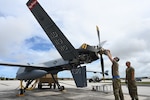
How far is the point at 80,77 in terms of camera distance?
1252cm

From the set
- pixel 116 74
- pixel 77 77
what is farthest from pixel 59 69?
pixel 116 74

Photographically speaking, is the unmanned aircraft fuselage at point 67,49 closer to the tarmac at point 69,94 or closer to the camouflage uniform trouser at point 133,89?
the tarmac at point 69,94

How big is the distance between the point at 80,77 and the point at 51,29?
3.99m

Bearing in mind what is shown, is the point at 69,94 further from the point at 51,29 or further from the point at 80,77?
the point at 51,29

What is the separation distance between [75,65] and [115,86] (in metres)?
6.16

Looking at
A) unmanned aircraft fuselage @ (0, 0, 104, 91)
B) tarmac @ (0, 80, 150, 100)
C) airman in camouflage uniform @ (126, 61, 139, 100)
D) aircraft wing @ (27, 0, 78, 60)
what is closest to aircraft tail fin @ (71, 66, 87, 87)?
unmanned aircraft fuselage @ (0, 0, 104, 91)

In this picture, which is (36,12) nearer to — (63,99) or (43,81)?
(63,99)

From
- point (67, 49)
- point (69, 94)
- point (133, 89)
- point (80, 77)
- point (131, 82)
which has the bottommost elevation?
point (69, 94)

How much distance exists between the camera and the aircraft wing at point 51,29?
1159 centimetres

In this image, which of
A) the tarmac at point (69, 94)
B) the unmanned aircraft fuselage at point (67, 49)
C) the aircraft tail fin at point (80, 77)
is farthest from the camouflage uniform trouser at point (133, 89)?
the aircraft tail fin at point (80, 77)

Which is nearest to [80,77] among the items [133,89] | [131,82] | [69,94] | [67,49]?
[67,49]

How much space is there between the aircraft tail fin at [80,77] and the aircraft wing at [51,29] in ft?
4.28

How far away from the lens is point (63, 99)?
37.4 ft

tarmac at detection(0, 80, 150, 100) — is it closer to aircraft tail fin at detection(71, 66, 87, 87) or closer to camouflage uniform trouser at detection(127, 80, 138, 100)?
aircraft tail fin at detection(71, 66, 87, 87)
